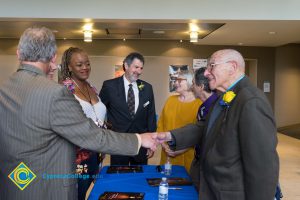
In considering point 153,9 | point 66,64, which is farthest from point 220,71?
point 153,9

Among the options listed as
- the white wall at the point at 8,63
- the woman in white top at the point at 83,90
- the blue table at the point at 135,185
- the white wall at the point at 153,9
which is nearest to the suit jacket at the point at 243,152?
the blue table at the point at 135,185

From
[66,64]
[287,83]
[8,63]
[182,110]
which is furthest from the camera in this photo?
[287,83]

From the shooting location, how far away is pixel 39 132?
1.57m

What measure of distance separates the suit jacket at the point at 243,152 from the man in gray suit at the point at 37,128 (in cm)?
70

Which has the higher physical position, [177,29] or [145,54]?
[177,29]

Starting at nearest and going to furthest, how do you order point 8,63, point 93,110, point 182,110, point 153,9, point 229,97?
point 229,97 → point 93,110 → point 182,110 → point 153,9 → point 8,63

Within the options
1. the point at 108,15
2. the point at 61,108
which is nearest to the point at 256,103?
the point at 61,108

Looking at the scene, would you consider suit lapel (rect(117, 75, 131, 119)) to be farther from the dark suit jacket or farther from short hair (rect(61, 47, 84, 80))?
short hair (rect(61, 47, 84, 80))

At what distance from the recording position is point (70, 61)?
2.95 metres

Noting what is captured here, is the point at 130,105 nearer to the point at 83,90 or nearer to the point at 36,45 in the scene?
the point at 83,90

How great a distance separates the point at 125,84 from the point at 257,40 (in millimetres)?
5954

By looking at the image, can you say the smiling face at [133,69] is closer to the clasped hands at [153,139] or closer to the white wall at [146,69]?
the clasped hands at [153,139]

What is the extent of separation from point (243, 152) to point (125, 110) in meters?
1.91

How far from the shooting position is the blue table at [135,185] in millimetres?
2035
